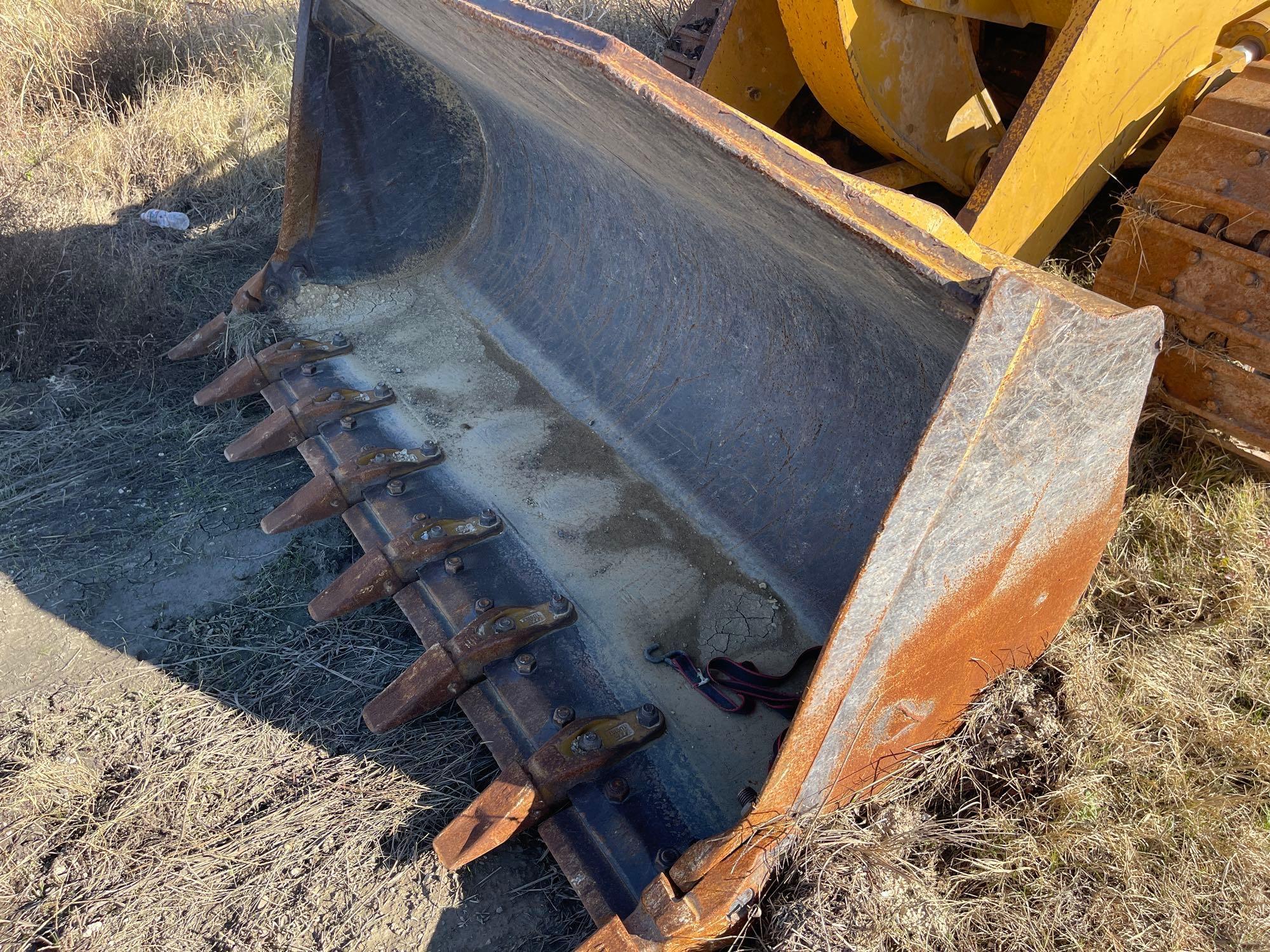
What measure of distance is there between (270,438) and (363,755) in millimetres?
1166

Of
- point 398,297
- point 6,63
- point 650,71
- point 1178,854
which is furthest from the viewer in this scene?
point 6,63

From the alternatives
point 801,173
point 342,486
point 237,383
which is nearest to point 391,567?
point 342,486

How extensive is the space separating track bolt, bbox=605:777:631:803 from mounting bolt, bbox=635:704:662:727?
0.13m

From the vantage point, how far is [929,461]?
1350 millimetres

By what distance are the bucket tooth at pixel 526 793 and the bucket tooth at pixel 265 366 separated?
5.92 ft

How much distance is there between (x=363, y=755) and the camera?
214 centimetres

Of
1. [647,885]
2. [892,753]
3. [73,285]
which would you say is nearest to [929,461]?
[892,753]

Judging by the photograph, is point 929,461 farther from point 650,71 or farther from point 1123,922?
point 1123,922

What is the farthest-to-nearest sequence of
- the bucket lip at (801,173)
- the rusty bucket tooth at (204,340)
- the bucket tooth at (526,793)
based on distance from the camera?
the rusty bucket tooth at (204,340) → the bucket tooth at (526,793) → the bucket lip at (801,173)

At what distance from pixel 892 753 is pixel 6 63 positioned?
21.1 ft

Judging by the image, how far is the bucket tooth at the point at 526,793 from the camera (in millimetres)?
1802

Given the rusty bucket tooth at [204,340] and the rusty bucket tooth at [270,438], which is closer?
the rusty bucket tooth at [270,438]

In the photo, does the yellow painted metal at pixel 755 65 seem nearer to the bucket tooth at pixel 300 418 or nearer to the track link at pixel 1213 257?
the track link at pixel 1213 257

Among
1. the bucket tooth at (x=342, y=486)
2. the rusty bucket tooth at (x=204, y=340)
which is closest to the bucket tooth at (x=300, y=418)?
the bucket tooth at (x=342, y=486)
